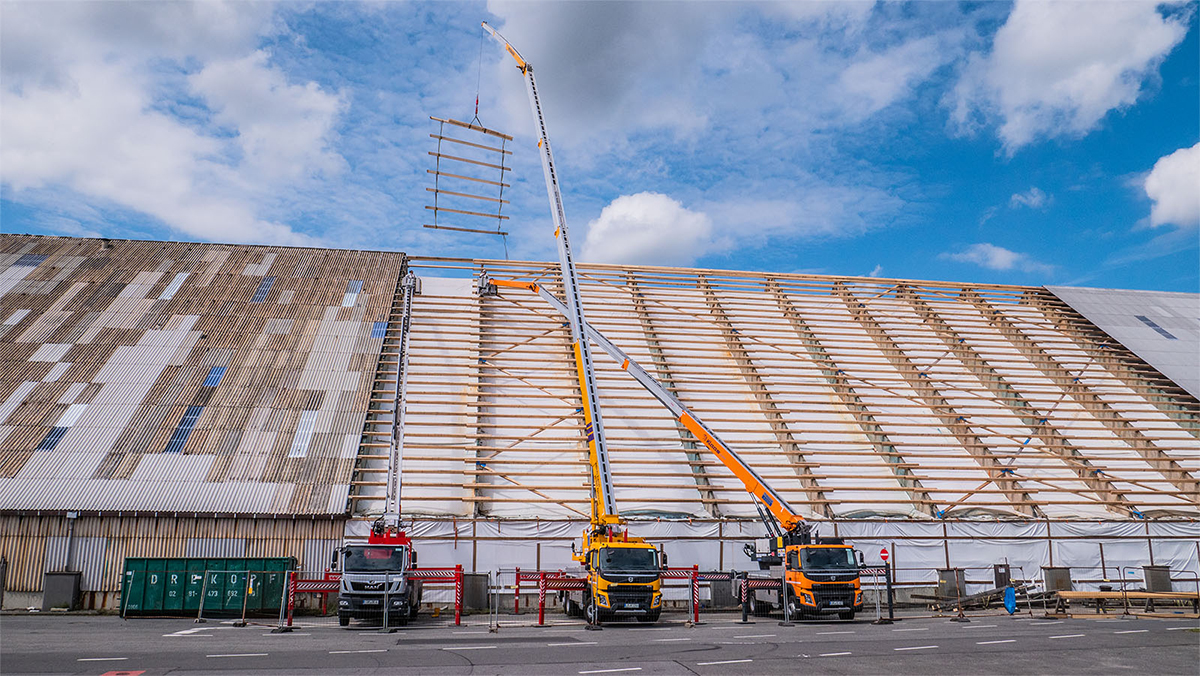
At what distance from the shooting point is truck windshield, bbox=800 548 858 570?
76.3 ft

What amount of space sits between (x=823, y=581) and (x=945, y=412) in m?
17.0

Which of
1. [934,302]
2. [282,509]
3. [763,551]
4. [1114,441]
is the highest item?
[934,302]

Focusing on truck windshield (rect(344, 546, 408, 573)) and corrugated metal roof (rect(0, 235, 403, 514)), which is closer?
truck windshield (rect(344, 546, 408, 573))

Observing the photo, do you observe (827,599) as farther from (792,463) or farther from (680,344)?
(680,344)

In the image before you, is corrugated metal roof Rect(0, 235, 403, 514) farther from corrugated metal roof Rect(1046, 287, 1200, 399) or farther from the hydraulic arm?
corrugated metal roof Rect(1046, 287, 1200, 399)

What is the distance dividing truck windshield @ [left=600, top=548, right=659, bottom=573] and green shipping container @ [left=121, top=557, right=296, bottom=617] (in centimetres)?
1153

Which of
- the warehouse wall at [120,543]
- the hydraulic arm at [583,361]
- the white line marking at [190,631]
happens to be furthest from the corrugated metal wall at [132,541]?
the hydraulic arm at [583,361]

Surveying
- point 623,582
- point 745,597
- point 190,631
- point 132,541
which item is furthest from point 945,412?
point 132,541

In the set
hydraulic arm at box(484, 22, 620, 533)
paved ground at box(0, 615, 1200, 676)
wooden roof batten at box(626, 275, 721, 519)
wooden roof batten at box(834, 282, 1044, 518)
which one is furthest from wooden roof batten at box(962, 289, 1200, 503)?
hydraulic arm at box(484, 22, 620, 533)

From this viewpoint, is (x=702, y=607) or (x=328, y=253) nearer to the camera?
(x=702, y=607)

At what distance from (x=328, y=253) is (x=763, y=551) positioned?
3176 centimetres

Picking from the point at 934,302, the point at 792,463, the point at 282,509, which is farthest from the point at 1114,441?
the point at 282,509

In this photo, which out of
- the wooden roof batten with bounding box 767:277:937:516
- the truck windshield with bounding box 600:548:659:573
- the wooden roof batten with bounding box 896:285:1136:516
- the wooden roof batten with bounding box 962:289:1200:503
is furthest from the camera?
the wooden roof batten with bounding box 962:289:1200:503

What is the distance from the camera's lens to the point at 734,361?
3844cm
